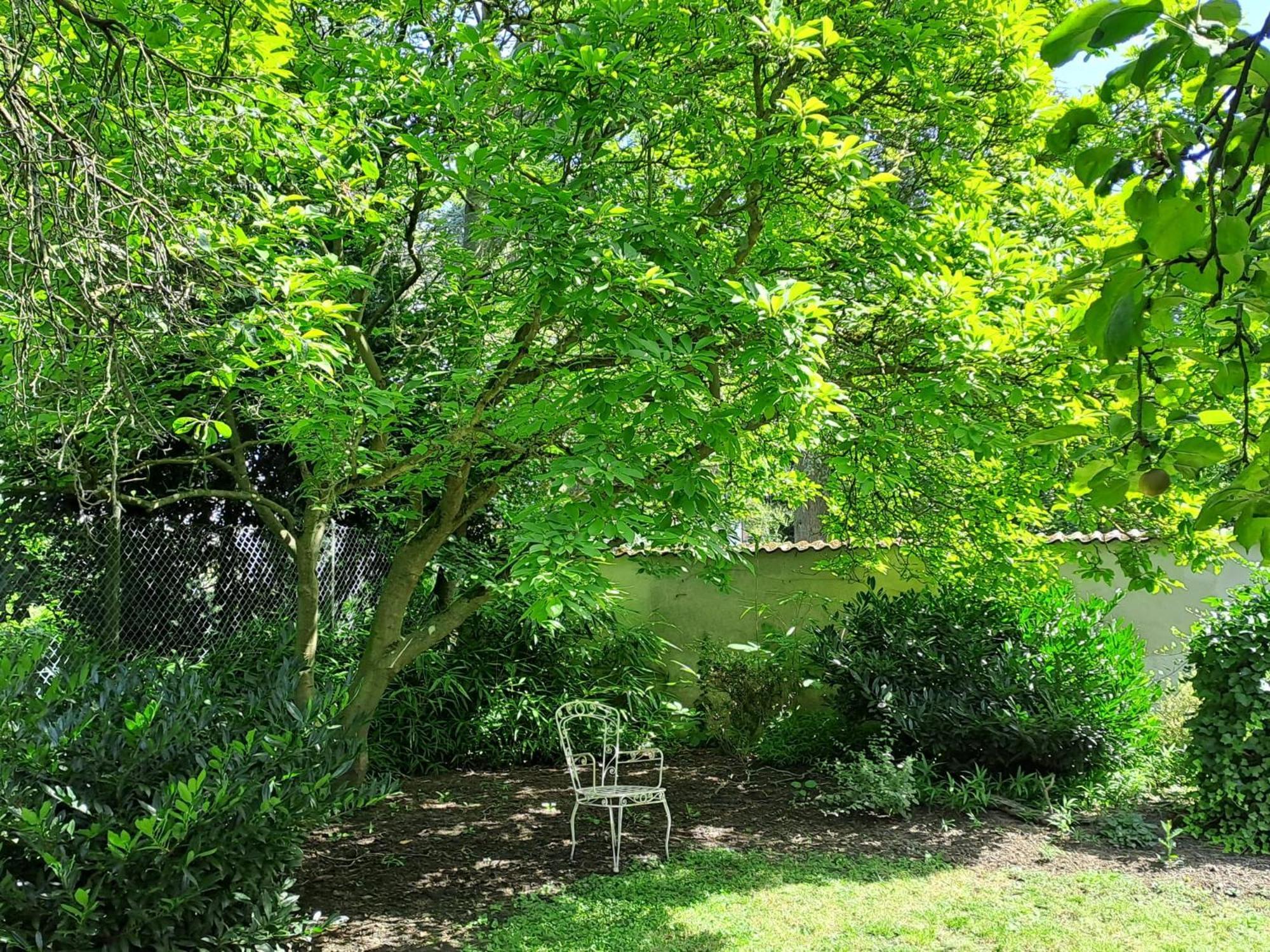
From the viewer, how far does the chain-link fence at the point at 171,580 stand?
229 inches

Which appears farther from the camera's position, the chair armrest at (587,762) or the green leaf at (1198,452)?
the chair armrest at (587,762)

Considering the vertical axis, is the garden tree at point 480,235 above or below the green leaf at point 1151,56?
above

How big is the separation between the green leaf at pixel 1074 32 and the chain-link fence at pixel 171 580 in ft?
20.6

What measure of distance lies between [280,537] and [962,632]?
15.2ft

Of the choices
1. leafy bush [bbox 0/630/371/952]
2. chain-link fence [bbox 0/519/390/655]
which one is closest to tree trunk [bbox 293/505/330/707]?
chain-link fence [bbox 0/519/390/655]

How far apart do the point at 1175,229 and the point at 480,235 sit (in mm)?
3022

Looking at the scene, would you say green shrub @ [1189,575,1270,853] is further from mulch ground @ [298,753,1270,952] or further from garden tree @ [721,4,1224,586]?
garden tree @ [721,4,1224,586]

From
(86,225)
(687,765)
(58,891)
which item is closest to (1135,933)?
(687,765)

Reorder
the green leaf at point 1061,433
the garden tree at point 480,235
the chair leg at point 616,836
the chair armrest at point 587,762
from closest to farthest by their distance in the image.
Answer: the green leaf at point 1061,433
the garden tree at point 480,235
the chair leg at point 616,836
the chair armrest at point 587,762

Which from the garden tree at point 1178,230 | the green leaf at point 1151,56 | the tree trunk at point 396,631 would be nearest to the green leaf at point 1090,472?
the garden tree at point 1178,230

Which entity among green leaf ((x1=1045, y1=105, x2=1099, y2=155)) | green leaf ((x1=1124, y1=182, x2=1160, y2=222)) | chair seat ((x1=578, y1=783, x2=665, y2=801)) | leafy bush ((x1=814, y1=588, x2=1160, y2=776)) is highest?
green leaf ((x1=1045, y1=105, x2=1099, y2=155))

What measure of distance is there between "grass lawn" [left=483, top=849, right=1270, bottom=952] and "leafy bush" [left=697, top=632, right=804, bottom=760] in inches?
97.8

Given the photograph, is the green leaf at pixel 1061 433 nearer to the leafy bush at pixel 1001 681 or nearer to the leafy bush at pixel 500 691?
the leafy bush at pixel 1001 681

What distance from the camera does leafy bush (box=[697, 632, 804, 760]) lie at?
7438 millimetres
